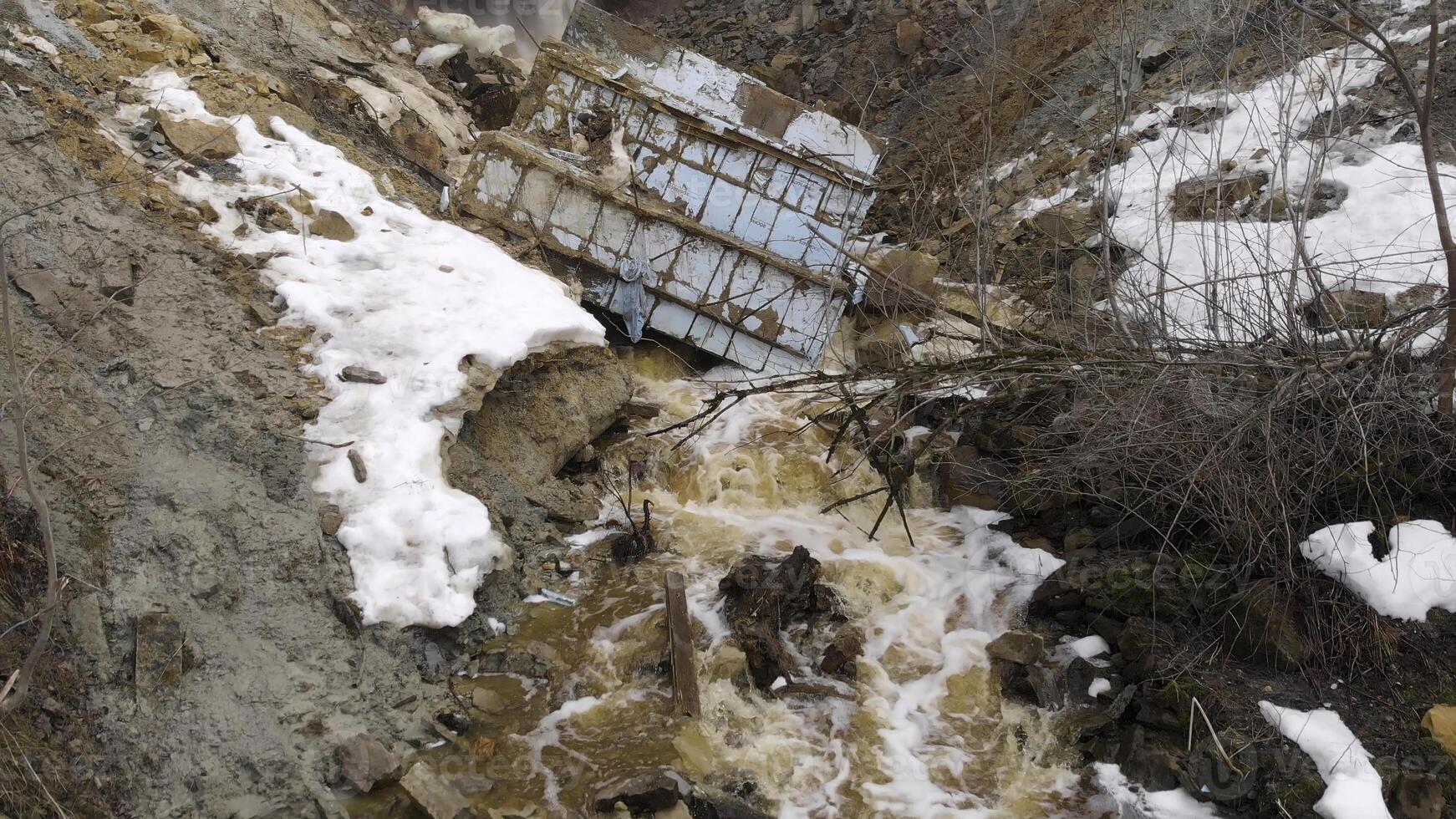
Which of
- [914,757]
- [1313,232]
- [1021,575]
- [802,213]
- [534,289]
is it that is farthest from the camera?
[802,213]

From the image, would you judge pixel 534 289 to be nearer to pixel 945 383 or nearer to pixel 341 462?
pixel 341 462

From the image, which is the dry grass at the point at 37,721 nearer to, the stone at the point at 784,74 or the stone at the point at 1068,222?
the stone at the point at 1068,222

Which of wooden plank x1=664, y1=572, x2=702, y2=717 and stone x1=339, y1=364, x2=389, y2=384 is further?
stone x1=339, y1=364, x2=389, y2=384

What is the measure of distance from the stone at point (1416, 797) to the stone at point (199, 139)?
25.1ft

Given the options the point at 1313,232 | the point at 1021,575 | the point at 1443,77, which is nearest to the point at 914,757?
the point at 1021,575

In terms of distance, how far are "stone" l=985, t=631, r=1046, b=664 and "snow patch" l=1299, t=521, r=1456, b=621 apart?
135cm

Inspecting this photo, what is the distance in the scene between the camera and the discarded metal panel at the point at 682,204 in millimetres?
7570

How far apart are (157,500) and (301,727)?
4.45 ft

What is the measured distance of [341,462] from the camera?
16.4 ft

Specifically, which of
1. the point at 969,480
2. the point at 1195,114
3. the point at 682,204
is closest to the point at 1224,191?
the point at 1195,114

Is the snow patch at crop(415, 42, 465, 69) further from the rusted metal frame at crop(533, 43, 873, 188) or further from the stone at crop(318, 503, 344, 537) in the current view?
the stone at crop(318, 503, 344, 537)

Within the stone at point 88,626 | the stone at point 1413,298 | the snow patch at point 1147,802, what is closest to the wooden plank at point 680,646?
the snow patch at point 1147,802

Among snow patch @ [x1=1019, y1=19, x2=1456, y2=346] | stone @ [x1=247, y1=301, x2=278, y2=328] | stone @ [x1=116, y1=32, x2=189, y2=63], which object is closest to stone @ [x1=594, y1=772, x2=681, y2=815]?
snow patch @ [x1=1019, y1=19, x2=1456, y2=346]

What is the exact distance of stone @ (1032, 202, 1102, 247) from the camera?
815 cm
